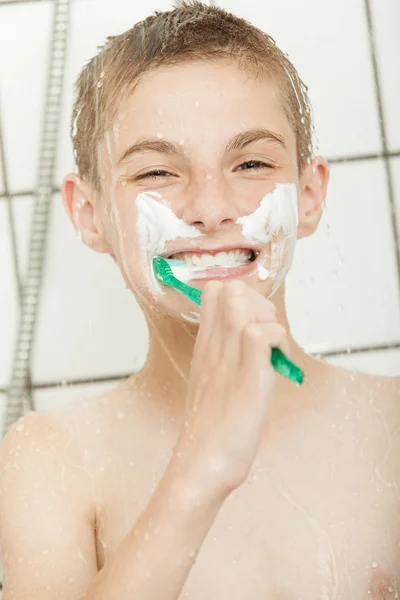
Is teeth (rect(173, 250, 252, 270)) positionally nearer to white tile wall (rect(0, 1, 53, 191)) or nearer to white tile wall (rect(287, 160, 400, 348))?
white tile wall (rect(287, 160, 400, 348))

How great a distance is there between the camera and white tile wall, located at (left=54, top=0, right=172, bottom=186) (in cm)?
121

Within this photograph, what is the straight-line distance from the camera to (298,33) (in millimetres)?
1216

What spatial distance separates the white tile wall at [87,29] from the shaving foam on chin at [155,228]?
12.8 inches

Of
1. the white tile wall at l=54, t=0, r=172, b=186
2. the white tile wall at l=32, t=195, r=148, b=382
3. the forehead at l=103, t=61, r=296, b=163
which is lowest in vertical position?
the white tile wall at l=32, t=195, r=148, b=382

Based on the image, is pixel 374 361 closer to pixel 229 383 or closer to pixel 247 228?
pixel 247 228

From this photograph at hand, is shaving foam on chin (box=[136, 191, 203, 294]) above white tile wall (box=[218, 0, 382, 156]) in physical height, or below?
below

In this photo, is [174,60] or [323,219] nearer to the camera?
[174,60]

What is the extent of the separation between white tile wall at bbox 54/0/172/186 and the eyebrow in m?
0.29

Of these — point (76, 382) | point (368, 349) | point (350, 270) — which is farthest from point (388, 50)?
point (76, 382)

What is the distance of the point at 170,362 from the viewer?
0.97 meters

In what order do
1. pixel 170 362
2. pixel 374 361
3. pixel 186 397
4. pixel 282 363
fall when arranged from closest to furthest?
→ pixel 282 363 → pixel 186 397 → pixel 170 362 → pixel 374 361

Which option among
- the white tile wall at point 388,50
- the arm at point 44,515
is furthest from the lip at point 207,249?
the white tile wall at point 388,50

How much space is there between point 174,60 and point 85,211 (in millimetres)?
209

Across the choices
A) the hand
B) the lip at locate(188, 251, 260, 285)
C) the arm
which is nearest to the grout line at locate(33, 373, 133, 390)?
the arm
